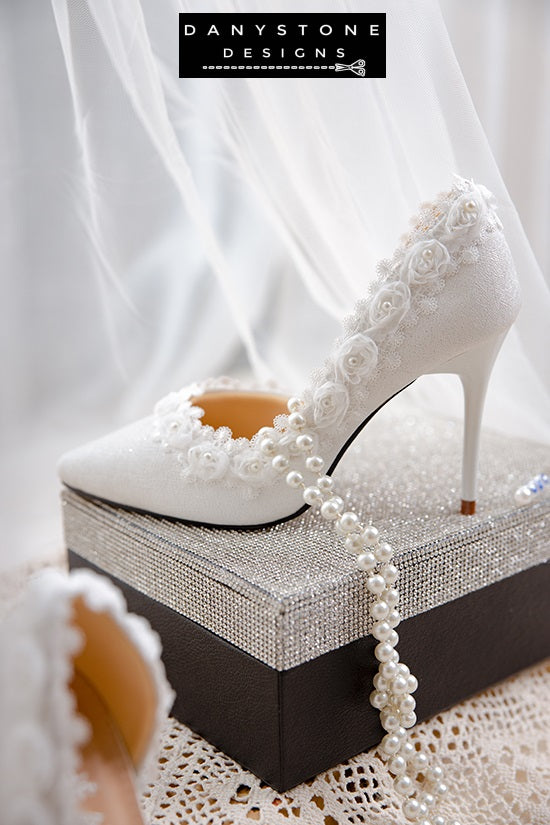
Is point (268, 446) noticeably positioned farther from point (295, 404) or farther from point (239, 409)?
point (239, 409)

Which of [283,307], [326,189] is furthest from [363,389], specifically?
[283,307]

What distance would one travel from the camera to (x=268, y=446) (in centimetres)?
92

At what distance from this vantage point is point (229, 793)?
0.86 m

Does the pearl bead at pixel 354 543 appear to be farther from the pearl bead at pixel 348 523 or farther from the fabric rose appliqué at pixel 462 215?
the fabric rose appliqué at pixel 462 215

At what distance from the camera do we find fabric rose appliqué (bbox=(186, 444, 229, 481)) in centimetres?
93

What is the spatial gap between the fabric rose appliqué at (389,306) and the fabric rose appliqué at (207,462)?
207mm

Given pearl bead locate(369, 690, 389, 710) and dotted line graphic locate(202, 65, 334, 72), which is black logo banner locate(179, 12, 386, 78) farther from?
pearl bead locate(369, 690, 389, 710)

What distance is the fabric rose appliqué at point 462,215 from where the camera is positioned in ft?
2.86

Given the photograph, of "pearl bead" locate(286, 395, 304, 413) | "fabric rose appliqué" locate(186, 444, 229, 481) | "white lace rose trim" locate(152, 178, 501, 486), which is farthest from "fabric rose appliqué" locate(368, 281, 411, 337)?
"fabric rose appliqué" locate(186, 444, 229, 481)

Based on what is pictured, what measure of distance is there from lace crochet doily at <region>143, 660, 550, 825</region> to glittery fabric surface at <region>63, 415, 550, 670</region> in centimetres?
14

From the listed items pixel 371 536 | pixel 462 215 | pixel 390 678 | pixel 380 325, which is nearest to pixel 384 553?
pixel 371 536

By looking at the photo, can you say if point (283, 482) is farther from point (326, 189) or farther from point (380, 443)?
point (326, 189)

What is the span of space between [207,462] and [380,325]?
229 millimetres

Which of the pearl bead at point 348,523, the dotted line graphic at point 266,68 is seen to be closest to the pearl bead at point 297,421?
the pearl bead at point 348,523
